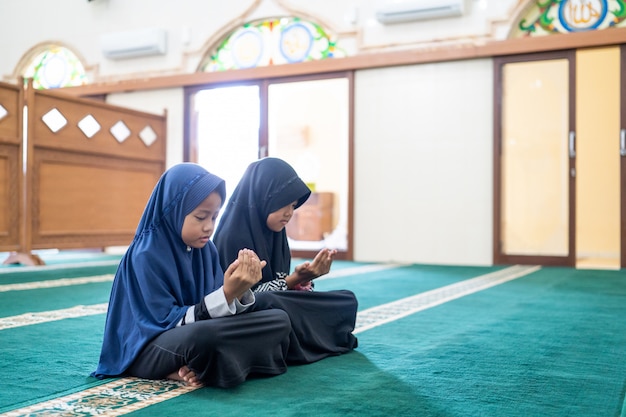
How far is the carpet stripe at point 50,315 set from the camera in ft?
8.99

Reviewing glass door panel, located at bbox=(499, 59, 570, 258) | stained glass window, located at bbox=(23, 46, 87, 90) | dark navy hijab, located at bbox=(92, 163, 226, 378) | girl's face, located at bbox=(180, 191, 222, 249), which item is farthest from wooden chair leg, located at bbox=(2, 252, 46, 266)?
girl's face, located at bbox=(180, 191, 222, 249)

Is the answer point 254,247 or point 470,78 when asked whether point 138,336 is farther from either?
point 470,78

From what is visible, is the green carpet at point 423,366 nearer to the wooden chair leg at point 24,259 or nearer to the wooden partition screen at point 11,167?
the wooden partition screen at point 11,167

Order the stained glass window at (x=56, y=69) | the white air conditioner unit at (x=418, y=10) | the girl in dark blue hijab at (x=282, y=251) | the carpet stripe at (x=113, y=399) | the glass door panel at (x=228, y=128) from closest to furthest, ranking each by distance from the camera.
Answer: the carpet stripe at (x=113, y=399), the girl in dark blue hijab at (x=282, y=251), the white air conditioner unit at (x=418, y=10), the glass door panel at (x=228, y=128), the stained glass window at (x=56, y=69)

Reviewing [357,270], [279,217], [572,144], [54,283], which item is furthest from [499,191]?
[279,217]

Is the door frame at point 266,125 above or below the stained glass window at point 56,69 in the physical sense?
below

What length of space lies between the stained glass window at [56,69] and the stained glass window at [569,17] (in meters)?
4.79

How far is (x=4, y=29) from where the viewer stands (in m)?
8.34

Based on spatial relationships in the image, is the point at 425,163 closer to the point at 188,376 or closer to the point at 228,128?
the point at 228,128

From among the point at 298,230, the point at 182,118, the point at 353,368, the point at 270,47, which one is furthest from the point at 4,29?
the point at 353,368

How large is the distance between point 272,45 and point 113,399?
18.7ft

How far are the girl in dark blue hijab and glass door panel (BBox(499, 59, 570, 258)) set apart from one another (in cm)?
397

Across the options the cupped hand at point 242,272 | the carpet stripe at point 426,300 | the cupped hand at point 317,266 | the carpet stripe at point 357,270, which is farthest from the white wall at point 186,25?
the cupped hand at point 242,272

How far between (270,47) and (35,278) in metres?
3.47
